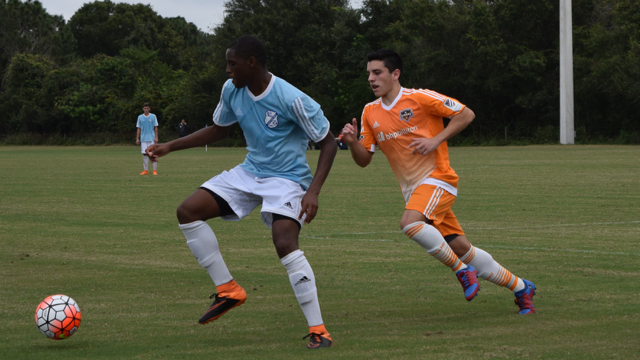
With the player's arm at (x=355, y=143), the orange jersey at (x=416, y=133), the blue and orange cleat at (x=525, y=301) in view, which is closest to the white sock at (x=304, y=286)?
the player's arm at (x=355, y=143)

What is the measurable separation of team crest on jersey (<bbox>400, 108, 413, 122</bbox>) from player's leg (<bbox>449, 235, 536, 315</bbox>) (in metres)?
0.98

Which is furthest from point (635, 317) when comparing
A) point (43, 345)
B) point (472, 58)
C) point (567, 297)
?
point (472, 58)

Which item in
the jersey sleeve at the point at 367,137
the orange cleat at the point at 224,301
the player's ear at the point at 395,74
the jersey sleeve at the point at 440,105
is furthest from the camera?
the jersey sleeve at the point at 367,137

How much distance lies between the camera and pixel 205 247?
528 centimetres

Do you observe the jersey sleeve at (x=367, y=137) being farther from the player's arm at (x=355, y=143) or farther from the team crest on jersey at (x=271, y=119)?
the team crest on jersey at (x=271, y=119)

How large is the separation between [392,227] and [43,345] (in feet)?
22.0

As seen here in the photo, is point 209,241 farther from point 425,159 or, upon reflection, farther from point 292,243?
point 425,159

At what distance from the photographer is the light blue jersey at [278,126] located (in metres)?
5.10

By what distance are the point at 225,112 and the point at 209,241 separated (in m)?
0.95

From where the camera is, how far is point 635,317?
17.6ft

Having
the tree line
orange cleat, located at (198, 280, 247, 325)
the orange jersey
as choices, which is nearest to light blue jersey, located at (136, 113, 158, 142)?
the orange jersey

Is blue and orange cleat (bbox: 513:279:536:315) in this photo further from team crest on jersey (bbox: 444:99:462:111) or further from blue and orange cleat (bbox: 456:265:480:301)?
team crest on jersey (bbox: 444:99:462:111)

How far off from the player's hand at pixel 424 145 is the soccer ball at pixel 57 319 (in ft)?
8.67

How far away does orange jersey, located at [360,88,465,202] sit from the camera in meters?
5.99
